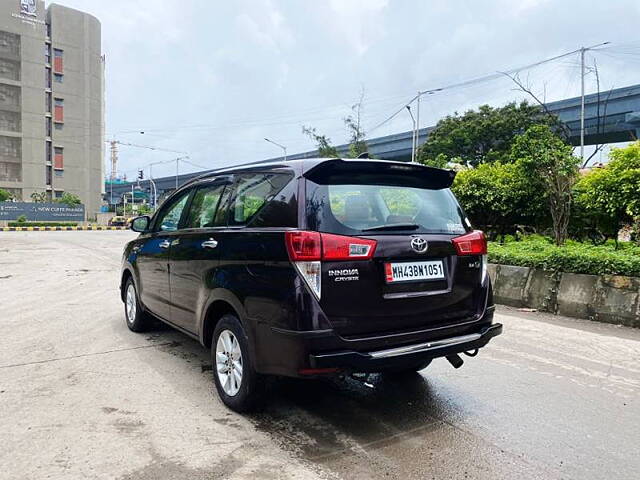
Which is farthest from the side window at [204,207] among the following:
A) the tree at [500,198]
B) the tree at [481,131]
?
the tree at [481,131]

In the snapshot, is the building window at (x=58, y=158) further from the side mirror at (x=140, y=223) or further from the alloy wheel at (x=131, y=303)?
the side mirror at (x=140, y=223)

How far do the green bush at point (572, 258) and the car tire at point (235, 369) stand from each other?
18.1 ft

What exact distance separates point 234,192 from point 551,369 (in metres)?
3.43

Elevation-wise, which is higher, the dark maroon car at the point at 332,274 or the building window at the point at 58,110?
the building window at the point at 58,110

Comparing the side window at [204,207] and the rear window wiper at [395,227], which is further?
the side window at [204,207]

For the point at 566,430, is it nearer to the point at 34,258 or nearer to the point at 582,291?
the point at 582,291

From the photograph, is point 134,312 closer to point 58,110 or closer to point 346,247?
point 346,247

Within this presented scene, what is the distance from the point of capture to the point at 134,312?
6148 mm

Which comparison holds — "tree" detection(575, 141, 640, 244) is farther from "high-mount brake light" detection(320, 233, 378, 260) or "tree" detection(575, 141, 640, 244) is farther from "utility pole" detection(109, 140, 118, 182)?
"utility pole" detection(109, 140, 118, 182)

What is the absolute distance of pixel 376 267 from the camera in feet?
10.7

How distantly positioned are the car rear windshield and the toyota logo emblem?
0.09 meters

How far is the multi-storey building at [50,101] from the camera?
6669 centimetres

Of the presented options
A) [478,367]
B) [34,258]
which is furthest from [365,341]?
[34,258]

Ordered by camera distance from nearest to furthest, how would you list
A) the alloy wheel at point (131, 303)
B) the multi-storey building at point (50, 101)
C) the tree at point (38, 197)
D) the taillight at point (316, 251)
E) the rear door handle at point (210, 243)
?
the taillight at point (316, 251), the rear door handle at point (210, 243), the alloy wheel at point (131, 303), the tree at point (38, 197), the multi-storey building at point (50, 101)
